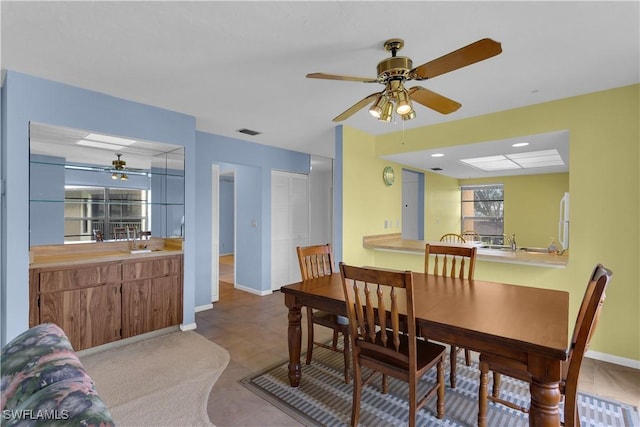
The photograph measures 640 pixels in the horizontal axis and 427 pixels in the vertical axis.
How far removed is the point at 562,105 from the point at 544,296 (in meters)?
1.92

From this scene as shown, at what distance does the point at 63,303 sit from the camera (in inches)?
104

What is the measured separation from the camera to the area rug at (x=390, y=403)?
194cm

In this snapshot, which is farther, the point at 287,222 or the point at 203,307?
the point at 287,222

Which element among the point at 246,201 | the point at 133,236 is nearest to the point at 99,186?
the point at 133,236

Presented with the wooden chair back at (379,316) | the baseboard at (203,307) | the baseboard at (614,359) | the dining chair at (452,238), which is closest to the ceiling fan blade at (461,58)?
the wooden chair back at (379,316)

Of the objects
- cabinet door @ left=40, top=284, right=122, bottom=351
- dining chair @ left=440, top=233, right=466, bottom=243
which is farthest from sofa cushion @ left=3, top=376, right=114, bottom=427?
dining chair @ left=440, top=233, right=466, bottom=243

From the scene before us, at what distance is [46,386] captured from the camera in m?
0.87

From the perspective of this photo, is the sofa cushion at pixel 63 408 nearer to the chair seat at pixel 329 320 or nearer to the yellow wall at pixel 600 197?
the chair seat at pixel 329 320

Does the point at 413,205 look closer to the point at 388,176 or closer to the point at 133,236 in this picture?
the point at 388,176

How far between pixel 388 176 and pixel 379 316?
3.07 metres

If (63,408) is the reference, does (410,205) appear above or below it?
above

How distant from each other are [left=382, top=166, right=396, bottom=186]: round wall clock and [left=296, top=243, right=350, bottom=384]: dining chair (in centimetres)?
197

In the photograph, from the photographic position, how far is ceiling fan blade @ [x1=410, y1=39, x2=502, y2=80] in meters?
1.36

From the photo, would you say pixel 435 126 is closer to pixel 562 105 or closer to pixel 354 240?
pixel 562 105
